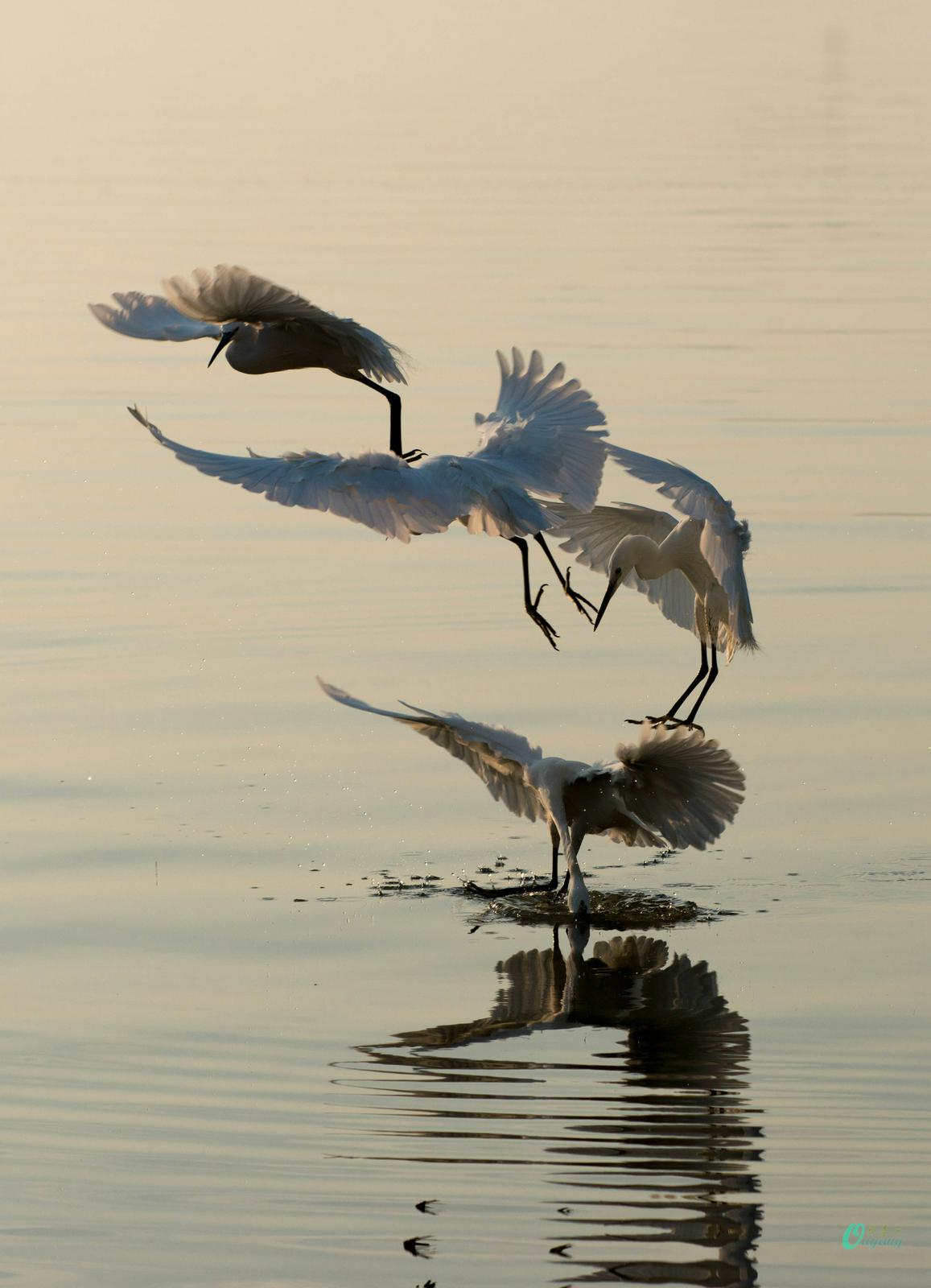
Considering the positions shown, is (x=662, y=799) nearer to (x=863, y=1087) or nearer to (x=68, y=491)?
(x=863, y=1087)

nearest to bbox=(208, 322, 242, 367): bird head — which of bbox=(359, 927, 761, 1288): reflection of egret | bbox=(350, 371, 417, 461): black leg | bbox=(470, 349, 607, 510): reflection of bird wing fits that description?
bbox=(350, 371, 417, 461): black leg

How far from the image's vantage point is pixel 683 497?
12445mm

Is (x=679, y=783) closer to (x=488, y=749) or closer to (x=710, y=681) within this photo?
(x=488, y=749)

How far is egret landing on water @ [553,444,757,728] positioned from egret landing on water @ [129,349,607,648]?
10.5 inches

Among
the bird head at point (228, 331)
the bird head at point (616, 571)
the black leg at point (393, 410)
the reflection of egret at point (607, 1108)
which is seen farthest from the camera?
the black leg at point (393, 410)

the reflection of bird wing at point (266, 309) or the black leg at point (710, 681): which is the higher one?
the reflection of bird wing at point (266, 309)

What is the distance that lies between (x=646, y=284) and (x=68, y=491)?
11.0 metres

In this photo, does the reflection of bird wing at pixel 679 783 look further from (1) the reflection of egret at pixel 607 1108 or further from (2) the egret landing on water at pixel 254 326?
(2) the egret landing on water at pixel 254 326

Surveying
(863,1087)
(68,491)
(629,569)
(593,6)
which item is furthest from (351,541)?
(593,6)

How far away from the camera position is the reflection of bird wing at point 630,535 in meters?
14.0

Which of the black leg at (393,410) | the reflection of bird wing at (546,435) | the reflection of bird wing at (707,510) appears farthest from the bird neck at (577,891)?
the black leg at (393,410)

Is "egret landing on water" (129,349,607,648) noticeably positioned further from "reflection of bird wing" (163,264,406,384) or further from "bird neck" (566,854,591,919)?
"bird neck" (566,854,591,919)

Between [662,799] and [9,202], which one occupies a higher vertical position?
[9,202]

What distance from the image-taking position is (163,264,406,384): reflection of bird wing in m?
13.1
